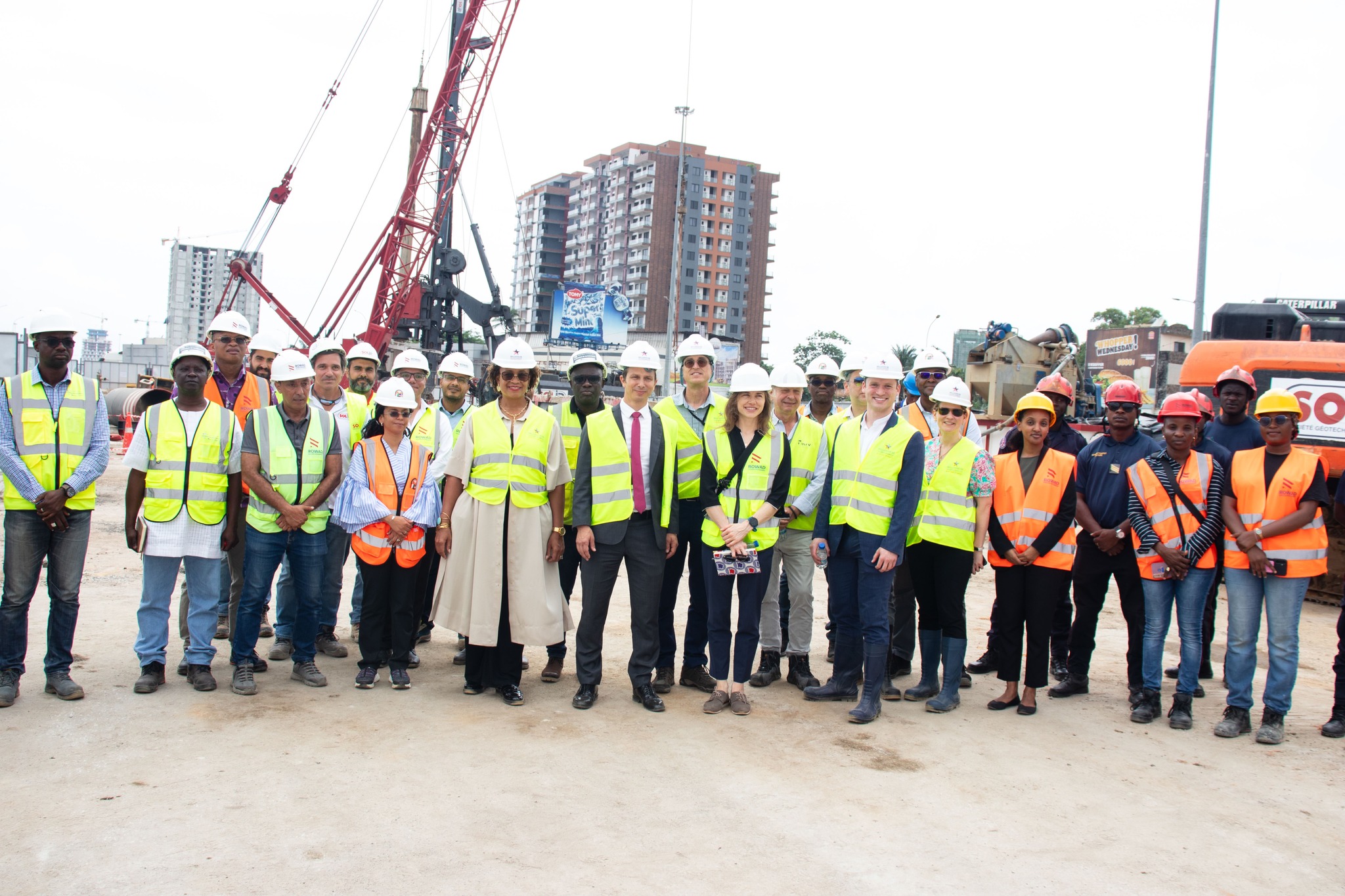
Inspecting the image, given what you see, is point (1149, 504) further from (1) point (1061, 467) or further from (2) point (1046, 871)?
(2) point (1046, 871)

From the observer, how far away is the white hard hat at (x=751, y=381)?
5.54m

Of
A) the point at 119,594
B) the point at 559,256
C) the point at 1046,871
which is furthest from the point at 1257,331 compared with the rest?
the point at 559,256

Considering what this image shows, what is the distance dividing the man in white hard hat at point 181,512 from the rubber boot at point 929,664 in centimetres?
419

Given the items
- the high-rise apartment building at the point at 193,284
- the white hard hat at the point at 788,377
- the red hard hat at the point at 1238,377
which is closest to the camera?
the white hard hat at the point at 788,377

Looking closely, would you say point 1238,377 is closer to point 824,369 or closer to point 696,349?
point 824,369

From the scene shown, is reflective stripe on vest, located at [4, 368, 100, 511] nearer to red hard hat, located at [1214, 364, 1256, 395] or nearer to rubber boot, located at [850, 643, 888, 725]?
rubber boot, located at [850, 643, 888, 725]

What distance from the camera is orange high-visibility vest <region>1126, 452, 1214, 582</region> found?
5613 millimetres

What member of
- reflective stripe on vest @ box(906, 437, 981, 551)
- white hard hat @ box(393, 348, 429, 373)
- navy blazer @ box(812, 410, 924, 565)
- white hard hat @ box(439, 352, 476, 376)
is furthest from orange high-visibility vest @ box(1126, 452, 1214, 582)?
white hard hat @ box(393, 348, 429, 373)

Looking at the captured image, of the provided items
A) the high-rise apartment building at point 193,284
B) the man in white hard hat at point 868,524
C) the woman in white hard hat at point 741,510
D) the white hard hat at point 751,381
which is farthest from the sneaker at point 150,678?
the high-rise apartment building at point 193,284

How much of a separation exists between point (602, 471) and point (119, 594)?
4797mm

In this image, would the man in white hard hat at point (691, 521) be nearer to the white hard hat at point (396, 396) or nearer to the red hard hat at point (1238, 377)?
the white hard hat at point (396, 396)

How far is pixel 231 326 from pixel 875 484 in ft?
13.9

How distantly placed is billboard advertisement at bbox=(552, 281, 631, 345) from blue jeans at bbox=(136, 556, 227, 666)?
45.6 m

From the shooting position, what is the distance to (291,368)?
5691mm
